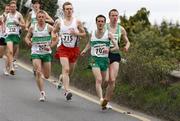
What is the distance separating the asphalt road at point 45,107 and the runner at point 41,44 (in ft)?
1.64

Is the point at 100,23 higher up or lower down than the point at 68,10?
lower down

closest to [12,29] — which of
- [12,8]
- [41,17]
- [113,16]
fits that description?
[12,8]

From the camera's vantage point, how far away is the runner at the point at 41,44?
45.3 feet

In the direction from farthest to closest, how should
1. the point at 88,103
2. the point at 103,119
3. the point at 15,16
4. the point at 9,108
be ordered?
1. the point at 15,16
2. the point at 88,103
3. the point at 9,108
4. the point at 103,119

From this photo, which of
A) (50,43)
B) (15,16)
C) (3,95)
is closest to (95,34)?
(50,43)

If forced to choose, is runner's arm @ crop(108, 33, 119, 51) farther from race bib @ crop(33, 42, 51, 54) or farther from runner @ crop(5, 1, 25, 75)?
runner @ crop(5, 1, 25, 75)

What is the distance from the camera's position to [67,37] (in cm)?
1366

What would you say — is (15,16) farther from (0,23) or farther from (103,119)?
(103,119)

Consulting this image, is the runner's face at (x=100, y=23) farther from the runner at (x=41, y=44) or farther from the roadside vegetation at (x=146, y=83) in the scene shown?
the roadside vegetation at (x=146, y=83)

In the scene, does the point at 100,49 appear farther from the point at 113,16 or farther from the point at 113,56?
the point at 113,16

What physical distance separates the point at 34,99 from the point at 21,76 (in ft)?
12.5

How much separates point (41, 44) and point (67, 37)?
2.11ft

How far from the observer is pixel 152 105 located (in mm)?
12688

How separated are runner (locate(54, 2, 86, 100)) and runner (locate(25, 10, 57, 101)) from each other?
0.68 ft
